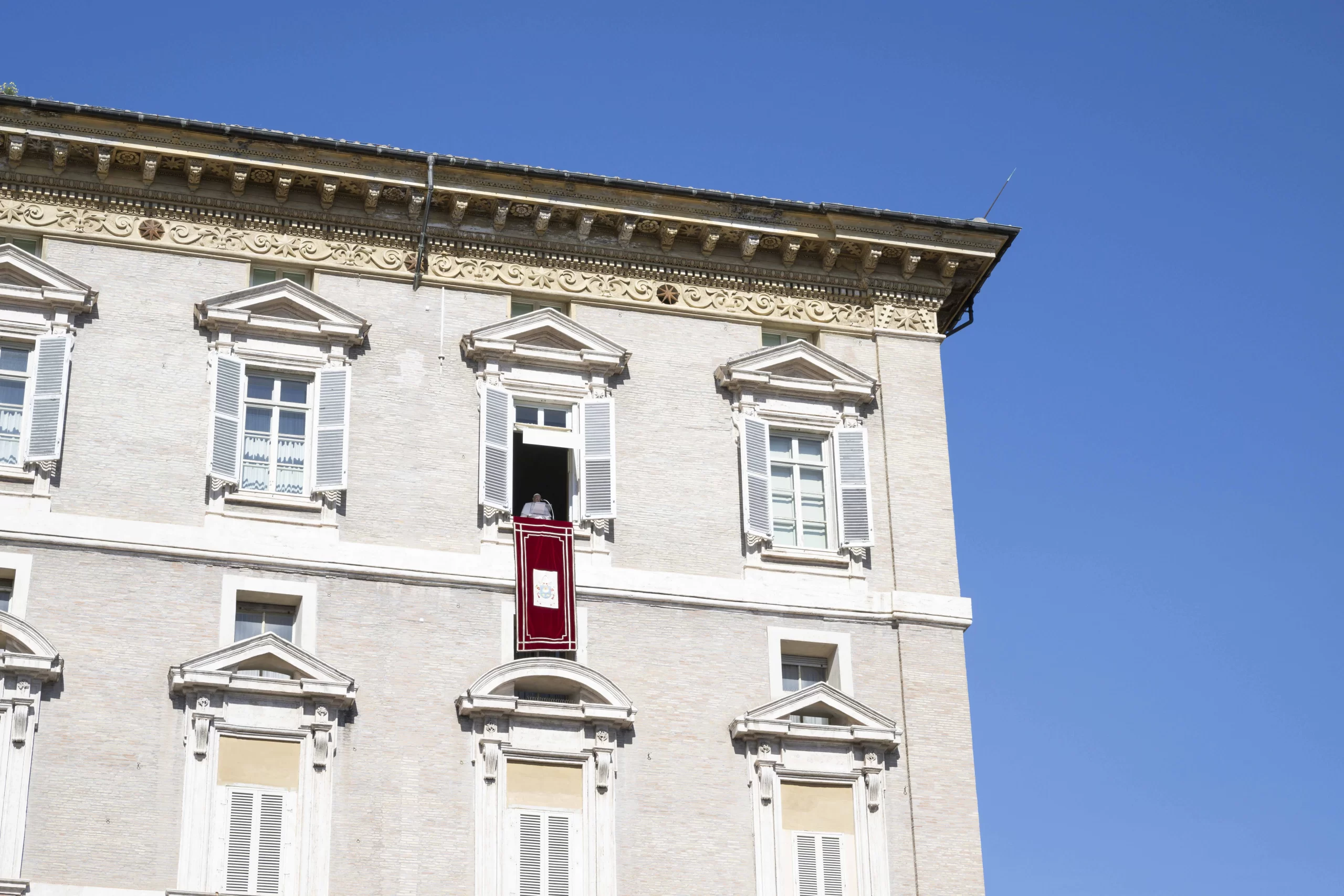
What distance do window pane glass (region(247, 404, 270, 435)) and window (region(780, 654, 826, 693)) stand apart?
8.03m

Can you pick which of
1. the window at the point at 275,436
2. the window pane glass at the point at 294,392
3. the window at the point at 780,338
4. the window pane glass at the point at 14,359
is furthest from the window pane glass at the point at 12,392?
the window at the point at 780,338

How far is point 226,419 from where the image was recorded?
30.5 metres

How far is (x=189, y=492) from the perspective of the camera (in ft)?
98.3

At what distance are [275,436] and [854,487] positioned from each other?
334 inches

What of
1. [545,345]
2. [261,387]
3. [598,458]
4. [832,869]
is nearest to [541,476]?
[598,458]

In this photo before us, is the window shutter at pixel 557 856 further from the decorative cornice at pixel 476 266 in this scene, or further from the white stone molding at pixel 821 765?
the decorative cornice at pixel 476 266

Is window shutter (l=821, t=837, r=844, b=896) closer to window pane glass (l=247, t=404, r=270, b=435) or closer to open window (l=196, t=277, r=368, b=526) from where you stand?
open window (l=196, t=277, r=368, b=526)

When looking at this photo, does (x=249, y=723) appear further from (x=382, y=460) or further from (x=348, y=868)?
(x=382, y=460)

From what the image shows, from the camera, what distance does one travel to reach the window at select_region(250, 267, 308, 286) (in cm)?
3222

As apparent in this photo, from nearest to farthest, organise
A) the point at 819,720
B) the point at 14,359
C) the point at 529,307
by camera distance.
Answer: the point at 14,359 → the point at 819,720 → the point at 529,307

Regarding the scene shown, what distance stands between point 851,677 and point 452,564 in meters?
5.90

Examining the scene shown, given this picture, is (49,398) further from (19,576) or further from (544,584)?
(544,584)

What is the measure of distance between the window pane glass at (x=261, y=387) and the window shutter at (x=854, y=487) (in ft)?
27.5

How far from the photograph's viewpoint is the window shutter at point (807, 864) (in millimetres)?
29562
